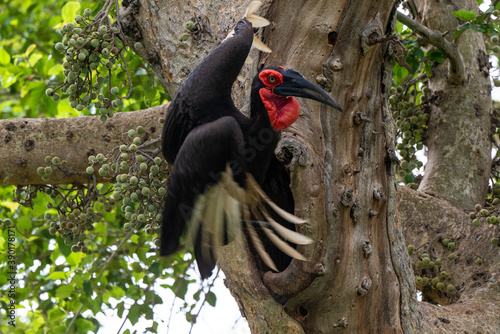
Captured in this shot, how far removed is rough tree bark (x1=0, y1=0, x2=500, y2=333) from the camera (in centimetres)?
188

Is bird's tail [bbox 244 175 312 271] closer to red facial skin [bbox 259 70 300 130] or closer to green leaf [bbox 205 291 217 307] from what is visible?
red facial skin [bbox 259 70 300 130]

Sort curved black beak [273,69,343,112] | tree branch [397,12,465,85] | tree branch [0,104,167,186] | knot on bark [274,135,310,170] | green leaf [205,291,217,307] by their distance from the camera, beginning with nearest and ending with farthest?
knot on bark [274,135,310,170]
curved black beak [273,69,343,112]
tree branch [0,104,167,186]
tree branch [397,12,465,85]
green leaf [205,291,217,307]

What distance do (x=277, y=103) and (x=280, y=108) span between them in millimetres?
31

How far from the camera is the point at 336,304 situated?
1922 millimetres

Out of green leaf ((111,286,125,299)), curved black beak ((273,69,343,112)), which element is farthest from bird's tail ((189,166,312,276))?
green leaf ((111,286,125,299))

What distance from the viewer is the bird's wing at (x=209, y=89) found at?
194 centimetres

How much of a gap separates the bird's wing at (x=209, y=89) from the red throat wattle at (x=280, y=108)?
133mm

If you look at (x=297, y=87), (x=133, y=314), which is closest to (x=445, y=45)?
(x=297, y=87)

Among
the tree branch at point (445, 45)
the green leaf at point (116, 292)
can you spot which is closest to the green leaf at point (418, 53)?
the tree branch at point (445, 45)

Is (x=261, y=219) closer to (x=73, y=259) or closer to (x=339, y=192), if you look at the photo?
(x=339, y=192)

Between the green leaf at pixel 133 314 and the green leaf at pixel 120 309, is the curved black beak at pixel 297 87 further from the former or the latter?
the green leaf at pixel 120 309

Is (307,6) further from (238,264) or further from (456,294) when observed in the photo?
(456,294)

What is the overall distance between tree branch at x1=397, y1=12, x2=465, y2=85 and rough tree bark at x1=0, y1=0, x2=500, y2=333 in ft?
2.18

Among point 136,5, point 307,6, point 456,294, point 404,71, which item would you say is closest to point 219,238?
point 307,6
